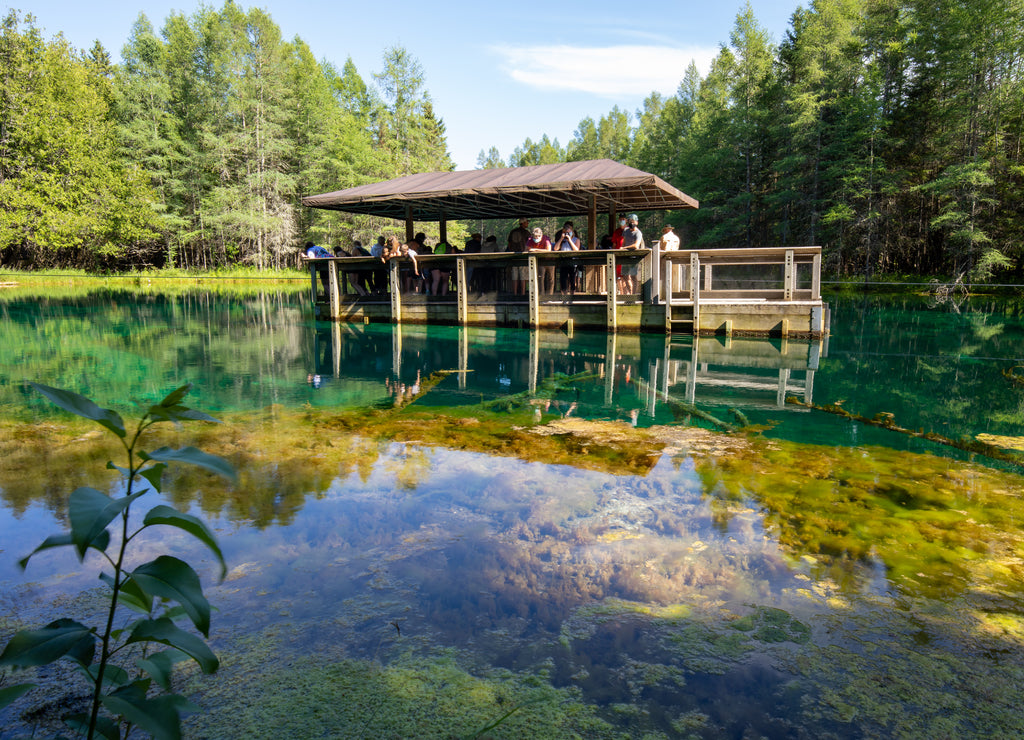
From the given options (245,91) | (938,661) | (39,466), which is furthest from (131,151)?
(938,661)

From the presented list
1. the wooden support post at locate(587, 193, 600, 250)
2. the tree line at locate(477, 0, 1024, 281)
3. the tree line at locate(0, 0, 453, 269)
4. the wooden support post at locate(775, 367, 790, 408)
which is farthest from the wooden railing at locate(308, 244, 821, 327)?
the tree line at locate(0, 0, 453, 269)

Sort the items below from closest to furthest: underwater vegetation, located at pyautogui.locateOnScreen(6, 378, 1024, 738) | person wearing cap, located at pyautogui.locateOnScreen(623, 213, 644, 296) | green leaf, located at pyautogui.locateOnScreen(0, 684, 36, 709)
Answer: green leaf, located at pyautogui.locateOnScreen(0, 684, 36, 709) → underwater vegetation, located at pyautogui.locateOnScreen(6, 378, 1024, 738) → person wearing cap, located at pyautogui.locateOnScreen(623, 213, 644, 296)

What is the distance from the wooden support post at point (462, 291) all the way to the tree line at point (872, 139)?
21115mm

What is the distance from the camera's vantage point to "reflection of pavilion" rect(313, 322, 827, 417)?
9008mm

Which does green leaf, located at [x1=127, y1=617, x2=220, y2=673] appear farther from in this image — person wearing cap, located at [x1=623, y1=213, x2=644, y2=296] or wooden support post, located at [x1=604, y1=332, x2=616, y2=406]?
person wearing cap, located at [x1=623, y1=213, x2=644, y2=296]

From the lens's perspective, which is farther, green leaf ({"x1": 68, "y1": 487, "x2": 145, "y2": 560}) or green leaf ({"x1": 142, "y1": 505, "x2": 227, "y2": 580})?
green leaf ({"x1": 142, "y1": 505, "x2": 227, "y2": 580})

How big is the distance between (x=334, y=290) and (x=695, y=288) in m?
11.0

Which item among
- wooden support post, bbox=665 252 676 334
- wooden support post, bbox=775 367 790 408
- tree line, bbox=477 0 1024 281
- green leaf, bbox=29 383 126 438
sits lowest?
wooden support post, bbox=775 367 790 408

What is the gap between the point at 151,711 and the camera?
3.93ft

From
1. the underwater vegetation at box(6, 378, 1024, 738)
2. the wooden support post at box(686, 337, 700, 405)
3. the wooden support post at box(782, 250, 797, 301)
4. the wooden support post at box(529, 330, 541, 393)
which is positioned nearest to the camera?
the underwater vegetation at box(6, 378, 1024, 738)

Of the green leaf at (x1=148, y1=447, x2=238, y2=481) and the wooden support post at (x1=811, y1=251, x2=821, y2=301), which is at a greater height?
the wooden support post at (x1=811, y1=251, x2=821, y2=301)

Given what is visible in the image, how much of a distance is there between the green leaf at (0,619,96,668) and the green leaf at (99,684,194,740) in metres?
0.12

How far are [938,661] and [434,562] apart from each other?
97.3 inches

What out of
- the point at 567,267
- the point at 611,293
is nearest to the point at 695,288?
the point at 611,293
